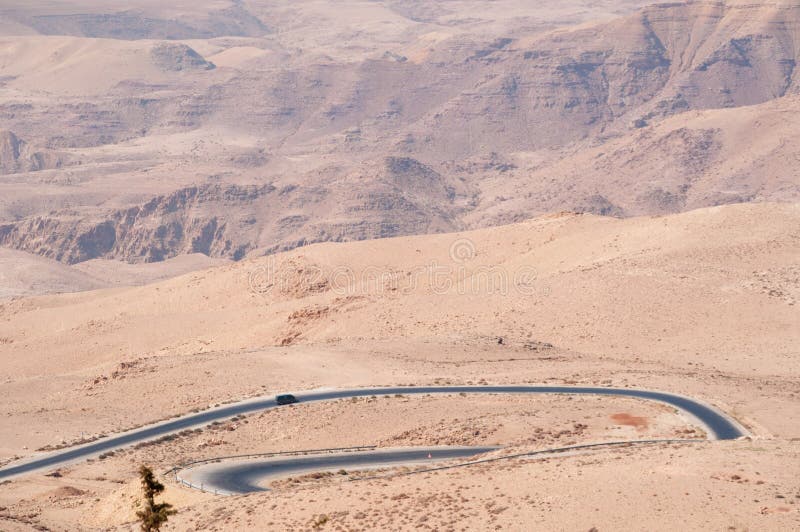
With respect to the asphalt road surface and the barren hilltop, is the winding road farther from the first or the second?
the asphalt road surface

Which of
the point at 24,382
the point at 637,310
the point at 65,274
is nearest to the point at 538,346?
the point at 637,310

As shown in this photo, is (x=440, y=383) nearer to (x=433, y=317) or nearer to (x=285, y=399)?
(x=285, y=399)

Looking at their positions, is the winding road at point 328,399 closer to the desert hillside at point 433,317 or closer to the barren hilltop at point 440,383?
the barren hilltop at point 440,383

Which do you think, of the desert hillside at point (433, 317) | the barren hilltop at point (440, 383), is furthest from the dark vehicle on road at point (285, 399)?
the desert hillside at point (433, 317)

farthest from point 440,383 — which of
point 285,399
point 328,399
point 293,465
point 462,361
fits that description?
point 293,465

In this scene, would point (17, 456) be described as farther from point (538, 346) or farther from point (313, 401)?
point (538, 346)

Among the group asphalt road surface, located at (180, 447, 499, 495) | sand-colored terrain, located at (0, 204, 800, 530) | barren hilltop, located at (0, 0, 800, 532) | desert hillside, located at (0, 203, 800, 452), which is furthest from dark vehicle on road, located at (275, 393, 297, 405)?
asphalt road surface, located at (180, 447, 499, 495)
